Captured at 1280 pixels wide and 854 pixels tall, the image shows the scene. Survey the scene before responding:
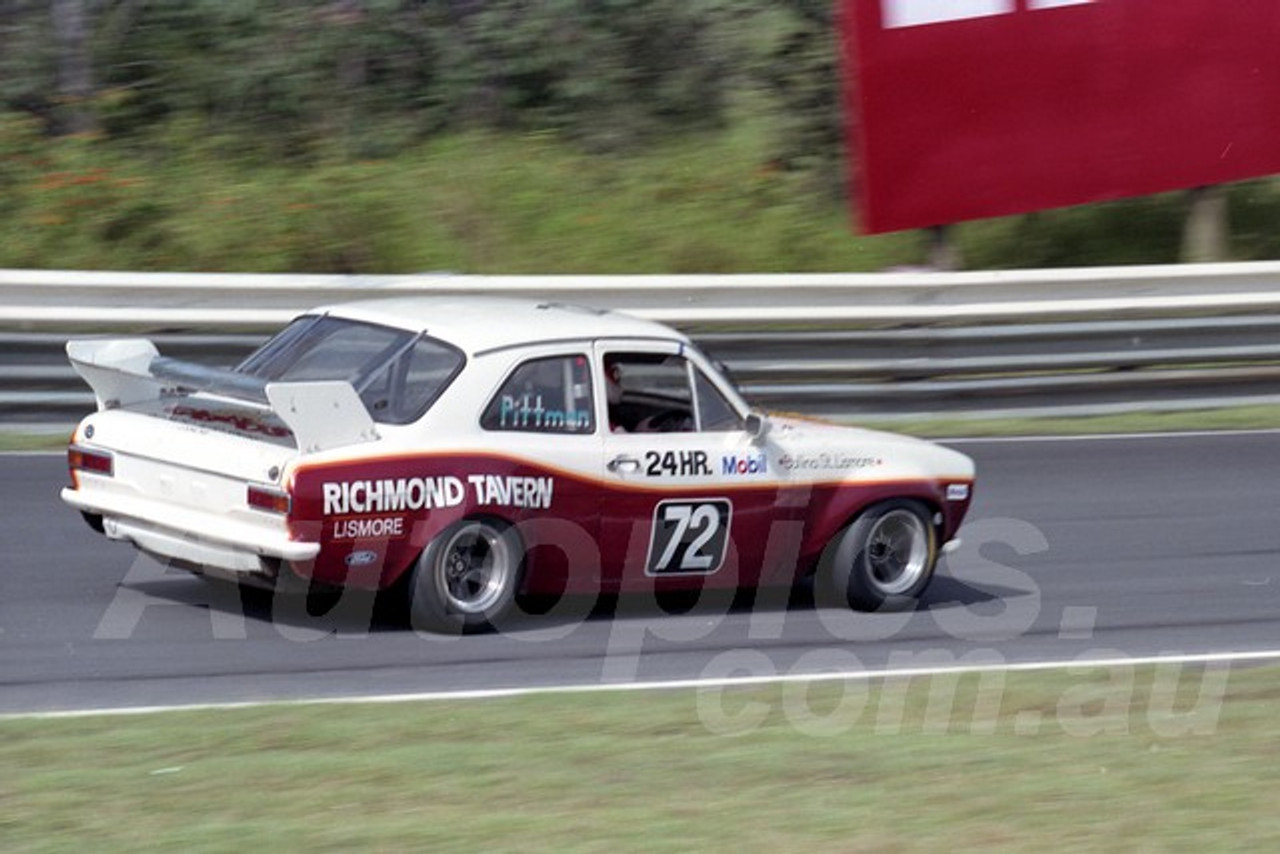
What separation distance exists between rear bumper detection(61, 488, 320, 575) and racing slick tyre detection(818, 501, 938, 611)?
2771mm

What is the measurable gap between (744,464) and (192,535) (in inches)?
99.4

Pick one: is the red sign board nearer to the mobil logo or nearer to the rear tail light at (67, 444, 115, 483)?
the mobil logo

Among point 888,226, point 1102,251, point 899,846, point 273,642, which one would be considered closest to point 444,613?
point 273,642

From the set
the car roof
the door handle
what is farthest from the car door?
the car roof

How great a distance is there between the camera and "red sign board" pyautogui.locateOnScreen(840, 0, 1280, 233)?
16203mm

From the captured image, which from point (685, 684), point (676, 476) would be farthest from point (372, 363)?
point (685, 684)

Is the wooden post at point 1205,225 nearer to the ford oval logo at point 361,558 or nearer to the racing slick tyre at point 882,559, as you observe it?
the racing slick tyre at point 882,559

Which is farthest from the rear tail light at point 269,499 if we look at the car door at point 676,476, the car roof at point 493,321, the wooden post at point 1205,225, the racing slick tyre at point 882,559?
the wooden post at point 1205,225

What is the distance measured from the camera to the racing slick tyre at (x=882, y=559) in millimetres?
9602

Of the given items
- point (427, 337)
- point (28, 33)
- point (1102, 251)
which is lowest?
point (1102, 251)

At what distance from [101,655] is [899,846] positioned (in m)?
3.80

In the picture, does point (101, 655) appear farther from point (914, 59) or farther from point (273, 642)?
point (914, 59)

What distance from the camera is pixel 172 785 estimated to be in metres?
5.98

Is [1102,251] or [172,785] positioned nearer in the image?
[172,785]
